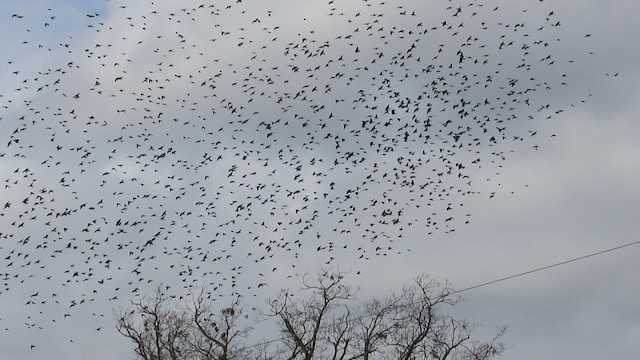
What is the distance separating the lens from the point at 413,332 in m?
46.7

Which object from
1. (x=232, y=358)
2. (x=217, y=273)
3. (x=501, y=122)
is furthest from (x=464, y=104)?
(x=232, y=358)

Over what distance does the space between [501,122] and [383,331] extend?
48.5 feet

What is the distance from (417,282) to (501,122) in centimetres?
1284

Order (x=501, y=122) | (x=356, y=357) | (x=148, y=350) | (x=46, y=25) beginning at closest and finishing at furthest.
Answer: (x=46, y=25), (x=501, y=122), (x=356, y=357), (x=148, y=350)

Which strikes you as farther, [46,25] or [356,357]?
[356,357]

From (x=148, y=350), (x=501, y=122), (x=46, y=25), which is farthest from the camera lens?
(x=148, y=350)

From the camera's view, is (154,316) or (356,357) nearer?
(356,357)

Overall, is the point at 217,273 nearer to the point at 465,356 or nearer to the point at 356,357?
the point at 356,357

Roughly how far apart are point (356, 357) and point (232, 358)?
285 inches

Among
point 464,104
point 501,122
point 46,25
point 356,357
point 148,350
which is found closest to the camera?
point 46,25

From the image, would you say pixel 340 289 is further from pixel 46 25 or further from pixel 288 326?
pixel 46 25

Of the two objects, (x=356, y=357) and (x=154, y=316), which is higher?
(x=154, y=316)

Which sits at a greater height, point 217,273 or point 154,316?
point 154,316

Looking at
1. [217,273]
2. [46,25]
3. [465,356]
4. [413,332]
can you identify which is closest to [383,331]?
[413,332]
